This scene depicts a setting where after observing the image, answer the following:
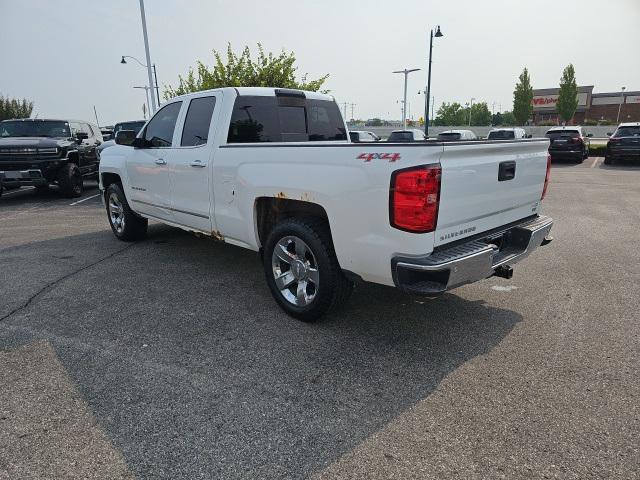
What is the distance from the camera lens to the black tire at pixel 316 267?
3604mm

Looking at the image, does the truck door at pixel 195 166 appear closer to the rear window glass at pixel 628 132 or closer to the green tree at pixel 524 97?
the rear window glass at pixel 628 132

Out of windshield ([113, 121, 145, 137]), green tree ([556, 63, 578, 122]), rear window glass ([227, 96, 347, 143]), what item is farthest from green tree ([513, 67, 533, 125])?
rear window glass ([227, 96, 347, 143])

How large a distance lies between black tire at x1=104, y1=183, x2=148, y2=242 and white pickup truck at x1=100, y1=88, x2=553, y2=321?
1.15 meters

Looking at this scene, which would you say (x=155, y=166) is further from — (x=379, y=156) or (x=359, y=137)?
(x=359, y=137)

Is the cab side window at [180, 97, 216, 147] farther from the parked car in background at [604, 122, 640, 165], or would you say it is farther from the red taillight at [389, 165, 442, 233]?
the parked car in background at [604, 122, 640, 165]

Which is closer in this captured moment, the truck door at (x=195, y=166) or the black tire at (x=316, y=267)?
the black tire at (x=316, y=267)

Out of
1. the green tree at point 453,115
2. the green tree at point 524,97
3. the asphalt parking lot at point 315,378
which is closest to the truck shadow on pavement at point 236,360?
the asphalt parking lot at point 315,378

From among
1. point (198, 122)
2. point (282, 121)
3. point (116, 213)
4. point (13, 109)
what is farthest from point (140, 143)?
point (13, 109)

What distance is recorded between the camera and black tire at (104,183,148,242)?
6.71 meters

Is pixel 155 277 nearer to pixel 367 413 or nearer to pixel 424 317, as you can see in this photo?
pixel 424 317

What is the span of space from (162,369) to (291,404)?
1033mm

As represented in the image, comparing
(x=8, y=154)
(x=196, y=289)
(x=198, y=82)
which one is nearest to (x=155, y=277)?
(x=196, y=289)

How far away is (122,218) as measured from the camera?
6.88m

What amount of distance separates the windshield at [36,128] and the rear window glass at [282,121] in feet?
32.0
